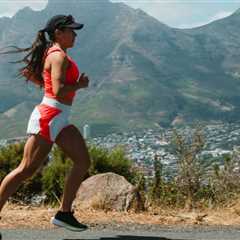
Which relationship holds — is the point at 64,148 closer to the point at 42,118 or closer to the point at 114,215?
the point at 42,118

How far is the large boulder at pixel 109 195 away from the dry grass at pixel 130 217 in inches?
6.4

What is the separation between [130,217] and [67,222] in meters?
1.29

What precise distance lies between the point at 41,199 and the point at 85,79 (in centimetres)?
561

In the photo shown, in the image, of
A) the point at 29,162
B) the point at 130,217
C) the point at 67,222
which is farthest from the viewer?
the point at 130,217

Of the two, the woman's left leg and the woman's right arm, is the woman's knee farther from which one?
the woman's right arm

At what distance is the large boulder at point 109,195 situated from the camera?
7457mm

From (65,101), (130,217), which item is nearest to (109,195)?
(130,217)

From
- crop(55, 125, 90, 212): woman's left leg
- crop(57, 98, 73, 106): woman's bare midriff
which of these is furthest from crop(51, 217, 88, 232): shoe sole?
crop(57, 98, 73, 106): woman's bare midriff

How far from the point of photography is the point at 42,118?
5484 millimetres

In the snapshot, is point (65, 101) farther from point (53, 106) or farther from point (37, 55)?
point (37, 55)

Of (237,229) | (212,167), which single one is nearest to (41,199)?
(212,167)

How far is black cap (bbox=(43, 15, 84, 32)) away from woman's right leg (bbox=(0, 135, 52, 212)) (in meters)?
1.00

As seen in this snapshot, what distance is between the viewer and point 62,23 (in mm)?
5688

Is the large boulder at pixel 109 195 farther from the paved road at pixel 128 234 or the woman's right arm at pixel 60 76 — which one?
the woman's right arm at pixel 60 76
